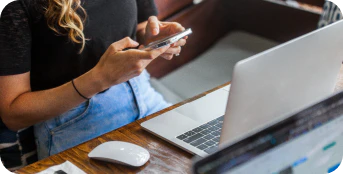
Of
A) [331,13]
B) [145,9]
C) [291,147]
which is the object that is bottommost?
[291,147]

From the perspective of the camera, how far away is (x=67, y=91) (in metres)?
1.10

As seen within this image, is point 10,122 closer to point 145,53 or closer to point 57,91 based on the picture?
point 57,91

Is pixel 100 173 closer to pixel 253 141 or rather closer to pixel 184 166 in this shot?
pixel 184 166

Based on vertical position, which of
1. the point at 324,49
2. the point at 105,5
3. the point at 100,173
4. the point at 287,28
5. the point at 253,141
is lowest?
the point at 100,173

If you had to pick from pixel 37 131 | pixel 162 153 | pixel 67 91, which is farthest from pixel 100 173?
pixel 37 131

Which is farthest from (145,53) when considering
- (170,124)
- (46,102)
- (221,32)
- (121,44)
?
(221,32)

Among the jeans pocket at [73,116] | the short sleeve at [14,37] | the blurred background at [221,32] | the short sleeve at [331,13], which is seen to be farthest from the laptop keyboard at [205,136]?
the blurred background at [221,32]

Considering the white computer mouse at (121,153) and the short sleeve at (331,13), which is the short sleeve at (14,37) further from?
the short sleeve at (331,13)

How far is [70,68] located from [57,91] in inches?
5.0

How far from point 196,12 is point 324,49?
1.44 m

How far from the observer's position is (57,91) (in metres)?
1.12

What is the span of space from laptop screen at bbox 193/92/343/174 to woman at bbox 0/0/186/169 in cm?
44

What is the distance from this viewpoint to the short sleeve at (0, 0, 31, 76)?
1.06m

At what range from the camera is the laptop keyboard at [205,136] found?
0.98m
